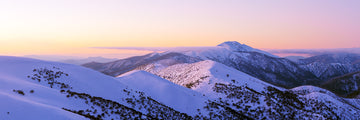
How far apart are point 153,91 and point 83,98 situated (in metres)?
21.1

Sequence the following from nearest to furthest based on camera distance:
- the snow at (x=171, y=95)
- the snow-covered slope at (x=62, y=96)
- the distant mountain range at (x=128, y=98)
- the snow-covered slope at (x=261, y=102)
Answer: the snow-covered slope at (x=62, y=96) < the distant mountain range at (x=128, y=98) < the snow at (x=171, y=95) < the snow-covered slope at (x=261, y=102)

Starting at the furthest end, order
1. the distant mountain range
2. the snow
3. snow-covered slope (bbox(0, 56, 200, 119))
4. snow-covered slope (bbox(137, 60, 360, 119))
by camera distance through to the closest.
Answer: snow-covered slope (bbox(137, 60, 360, 119))
the snow
the distant mountain range
snow-covered slope (bbox(0, 56, 200, 119))

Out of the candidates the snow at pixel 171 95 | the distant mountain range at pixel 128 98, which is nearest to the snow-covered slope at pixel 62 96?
the distant mountain range at pixel 128 98

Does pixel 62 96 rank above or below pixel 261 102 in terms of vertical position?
above

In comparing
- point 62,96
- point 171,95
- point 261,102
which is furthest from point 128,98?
point 261,102

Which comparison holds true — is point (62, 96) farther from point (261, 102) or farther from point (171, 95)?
point (261, 102)

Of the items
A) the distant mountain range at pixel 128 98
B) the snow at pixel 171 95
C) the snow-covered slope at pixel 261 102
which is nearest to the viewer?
the distant mountain range at pixel 128 98

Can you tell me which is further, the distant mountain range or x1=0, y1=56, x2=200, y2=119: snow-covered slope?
the distant mountain range

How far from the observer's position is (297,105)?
55469mm

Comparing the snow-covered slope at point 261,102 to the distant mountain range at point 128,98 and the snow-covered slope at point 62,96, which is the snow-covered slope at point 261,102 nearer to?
the distant mountain range at point 128,98

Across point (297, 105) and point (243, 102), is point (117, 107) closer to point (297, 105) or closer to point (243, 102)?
point (243, 102)

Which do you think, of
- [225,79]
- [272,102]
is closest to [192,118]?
[272,102]

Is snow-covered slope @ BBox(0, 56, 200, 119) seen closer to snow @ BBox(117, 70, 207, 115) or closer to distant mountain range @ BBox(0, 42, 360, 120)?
distant mountain range @ BBox(0, 42, 360, 120)

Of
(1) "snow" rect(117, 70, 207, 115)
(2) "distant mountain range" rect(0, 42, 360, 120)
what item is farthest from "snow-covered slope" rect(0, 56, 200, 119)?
(1) "snow" rect(117, 70, 207, 115)
